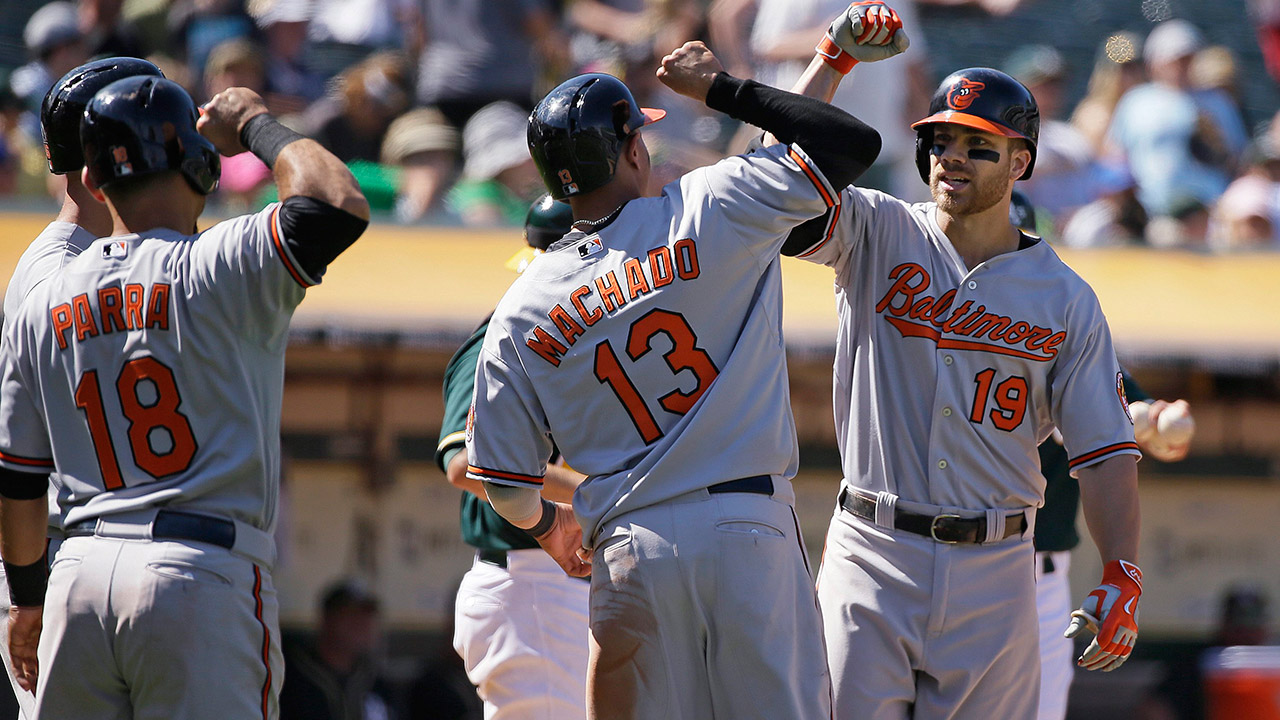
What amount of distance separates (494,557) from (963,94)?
1.71m

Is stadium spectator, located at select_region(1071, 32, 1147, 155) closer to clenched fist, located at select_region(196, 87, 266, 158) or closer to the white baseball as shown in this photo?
the white baseball

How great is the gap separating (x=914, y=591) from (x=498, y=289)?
10.1 ft

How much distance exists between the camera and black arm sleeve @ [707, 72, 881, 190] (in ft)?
9.95

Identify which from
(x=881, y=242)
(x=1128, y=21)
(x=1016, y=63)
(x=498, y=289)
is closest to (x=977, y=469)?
(x=881, y=242)

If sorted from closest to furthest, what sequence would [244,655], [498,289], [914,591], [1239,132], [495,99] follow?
[244,655], [914,591], [498,289], [495,99], [1239,132]

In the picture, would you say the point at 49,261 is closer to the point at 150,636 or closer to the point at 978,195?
the point at 150,636

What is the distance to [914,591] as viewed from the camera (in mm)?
3332

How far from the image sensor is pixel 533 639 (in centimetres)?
A: 386

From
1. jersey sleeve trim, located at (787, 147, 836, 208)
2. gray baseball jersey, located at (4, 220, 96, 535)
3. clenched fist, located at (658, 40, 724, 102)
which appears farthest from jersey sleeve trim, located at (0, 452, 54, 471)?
jersey sleeve trim, located at (787, 147, 836, 208)

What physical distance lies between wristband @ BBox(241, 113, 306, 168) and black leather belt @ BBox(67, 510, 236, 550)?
0.73 metres

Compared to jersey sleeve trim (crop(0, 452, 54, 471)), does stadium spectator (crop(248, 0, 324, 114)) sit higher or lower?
higher

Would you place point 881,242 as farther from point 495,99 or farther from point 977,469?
point 495,99

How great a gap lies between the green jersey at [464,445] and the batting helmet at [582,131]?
59cm

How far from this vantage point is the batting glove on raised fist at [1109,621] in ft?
10.2
